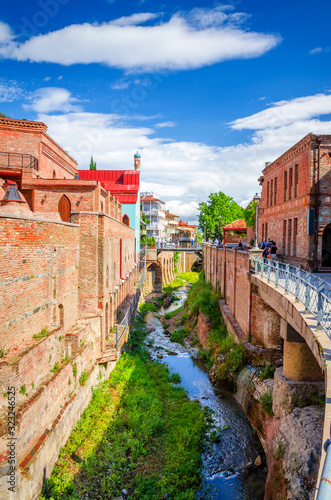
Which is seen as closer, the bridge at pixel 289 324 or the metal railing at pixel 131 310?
the bridge at pixel 289 324

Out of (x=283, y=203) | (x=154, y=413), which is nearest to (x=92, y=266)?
(x=154, y=413)

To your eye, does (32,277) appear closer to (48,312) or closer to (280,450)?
(48,312)

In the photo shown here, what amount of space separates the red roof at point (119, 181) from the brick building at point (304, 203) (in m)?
17.3

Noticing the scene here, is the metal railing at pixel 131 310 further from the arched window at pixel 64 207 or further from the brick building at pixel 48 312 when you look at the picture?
the arched window at pixel 64 207

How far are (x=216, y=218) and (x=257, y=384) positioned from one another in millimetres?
42868

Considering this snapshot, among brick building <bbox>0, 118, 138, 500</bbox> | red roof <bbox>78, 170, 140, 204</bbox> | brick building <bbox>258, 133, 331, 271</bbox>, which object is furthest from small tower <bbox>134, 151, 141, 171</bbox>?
brick building <bbox>0, 118, 138, 500</bbox>

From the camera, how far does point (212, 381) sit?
16.6m

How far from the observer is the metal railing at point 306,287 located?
6.87m

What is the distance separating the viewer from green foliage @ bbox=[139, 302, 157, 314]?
33.2m

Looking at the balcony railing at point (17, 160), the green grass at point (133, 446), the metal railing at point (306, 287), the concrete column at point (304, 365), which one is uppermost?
the balcony railing at point (17, 160)

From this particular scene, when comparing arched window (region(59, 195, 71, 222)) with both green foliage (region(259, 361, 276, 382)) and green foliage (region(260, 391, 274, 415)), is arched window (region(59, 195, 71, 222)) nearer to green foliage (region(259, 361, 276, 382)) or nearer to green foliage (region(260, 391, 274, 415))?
green foliage (region(259, 361, 276, 382))

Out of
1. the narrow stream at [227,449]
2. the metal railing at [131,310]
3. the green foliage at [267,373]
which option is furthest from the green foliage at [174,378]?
the green foliage at [267,373]

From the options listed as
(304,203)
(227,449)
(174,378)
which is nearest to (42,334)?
(227,449)

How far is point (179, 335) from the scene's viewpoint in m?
24.9
